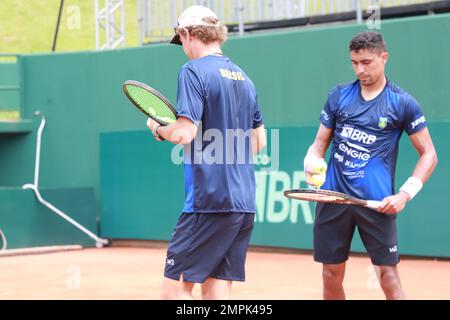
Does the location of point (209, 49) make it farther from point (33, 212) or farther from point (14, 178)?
point (14, 178)

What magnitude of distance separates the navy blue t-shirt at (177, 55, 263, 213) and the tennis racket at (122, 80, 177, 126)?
0.55 ft

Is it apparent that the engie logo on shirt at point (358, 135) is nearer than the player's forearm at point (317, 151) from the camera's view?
Yes

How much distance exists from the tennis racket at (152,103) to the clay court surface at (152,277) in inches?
118

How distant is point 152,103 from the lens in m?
4.90

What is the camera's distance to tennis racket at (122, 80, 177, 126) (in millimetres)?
4766

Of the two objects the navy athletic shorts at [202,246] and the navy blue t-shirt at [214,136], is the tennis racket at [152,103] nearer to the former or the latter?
the navy blue t-shirt at [214,136]

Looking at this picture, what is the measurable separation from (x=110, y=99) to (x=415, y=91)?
15.5ft

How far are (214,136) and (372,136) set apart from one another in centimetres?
122

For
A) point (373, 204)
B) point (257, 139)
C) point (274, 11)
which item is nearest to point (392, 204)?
point (373, 204)

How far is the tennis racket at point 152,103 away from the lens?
4766 mm

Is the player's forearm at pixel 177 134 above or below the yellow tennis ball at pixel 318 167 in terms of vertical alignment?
above

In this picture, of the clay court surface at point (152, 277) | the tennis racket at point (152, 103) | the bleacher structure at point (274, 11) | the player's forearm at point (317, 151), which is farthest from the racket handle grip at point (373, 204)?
the bleacher structure at point (274, 11)

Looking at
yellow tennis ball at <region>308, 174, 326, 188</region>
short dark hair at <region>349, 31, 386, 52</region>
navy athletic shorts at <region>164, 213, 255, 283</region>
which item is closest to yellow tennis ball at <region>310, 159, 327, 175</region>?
yellow tennis ball at <region>308, 174, 326, 188</region>
